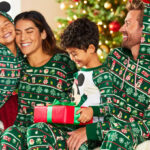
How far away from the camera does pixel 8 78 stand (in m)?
1.92

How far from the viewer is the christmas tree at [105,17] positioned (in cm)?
329

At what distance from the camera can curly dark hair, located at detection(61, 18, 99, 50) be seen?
174cm

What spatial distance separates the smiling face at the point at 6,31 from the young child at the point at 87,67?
35cm

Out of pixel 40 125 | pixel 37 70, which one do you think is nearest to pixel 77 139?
pixel 40 125

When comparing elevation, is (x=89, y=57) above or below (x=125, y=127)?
above

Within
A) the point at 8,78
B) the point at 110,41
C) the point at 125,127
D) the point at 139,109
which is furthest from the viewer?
the point at 110,41

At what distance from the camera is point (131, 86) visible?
1730mm

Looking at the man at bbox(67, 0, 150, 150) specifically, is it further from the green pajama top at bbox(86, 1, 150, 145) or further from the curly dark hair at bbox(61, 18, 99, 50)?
the curly dark hair at bbox(61, 18, 99, 50)

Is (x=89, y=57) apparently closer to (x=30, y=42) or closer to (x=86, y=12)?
(x=30, y=42)

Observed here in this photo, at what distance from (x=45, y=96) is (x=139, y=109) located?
0.60 meters

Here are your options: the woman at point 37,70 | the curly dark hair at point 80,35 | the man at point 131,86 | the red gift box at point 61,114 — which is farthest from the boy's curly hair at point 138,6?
the red gift box at point 61,114

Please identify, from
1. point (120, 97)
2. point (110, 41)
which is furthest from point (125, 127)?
point (110, 41)

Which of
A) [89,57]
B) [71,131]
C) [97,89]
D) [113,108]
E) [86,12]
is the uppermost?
[86,12]

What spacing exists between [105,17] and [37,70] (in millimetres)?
1691
